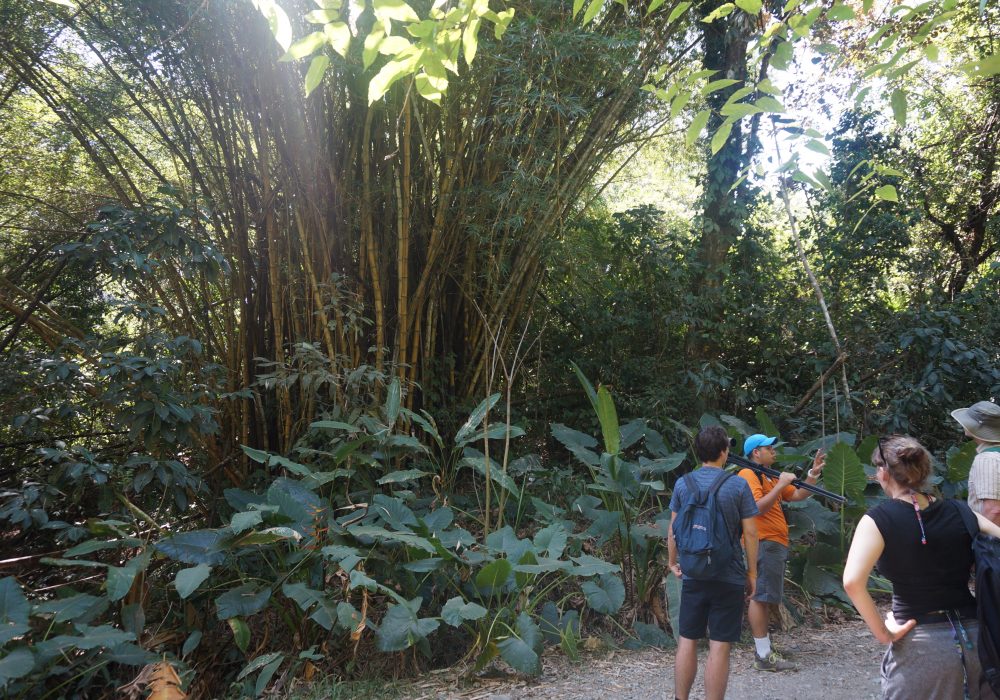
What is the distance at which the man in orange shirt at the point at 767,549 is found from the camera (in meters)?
3.39

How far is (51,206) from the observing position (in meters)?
5.31

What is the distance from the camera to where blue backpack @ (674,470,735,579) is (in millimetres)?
2592

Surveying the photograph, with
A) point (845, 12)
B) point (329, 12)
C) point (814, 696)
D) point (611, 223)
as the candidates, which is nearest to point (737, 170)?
point (611, 223)

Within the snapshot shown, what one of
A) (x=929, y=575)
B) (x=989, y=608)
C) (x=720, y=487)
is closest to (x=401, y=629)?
Result: (x=720, y=487)

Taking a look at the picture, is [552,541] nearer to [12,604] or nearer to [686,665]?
[686,665]

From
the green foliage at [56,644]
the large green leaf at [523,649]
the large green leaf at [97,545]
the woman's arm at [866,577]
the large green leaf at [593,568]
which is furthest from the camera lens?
the large green leaf at [593,568]

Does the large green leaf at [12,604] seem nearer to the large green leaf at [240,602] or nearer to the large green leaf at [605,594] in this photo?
the large green leaf at [240,602]

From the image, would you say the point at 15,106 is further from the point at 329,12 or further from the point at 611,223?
the point at 611,223

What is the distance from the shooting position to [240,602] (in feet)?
11.3

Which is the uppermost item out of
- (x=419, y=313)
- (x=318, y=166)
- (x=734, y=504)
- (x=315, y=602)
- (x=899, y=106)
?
(x=318, y=166)

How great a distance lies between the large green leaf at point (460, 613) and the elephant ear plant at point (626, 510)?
3.43 feet

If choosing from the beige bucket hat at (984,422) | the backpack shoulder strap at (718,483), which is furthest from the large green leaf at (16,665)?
the beige bucket hat at (984,422)

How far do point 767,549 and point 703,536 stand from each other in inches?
42.7

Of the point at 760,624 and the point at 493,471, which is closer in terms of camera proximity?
the point at 760,624
